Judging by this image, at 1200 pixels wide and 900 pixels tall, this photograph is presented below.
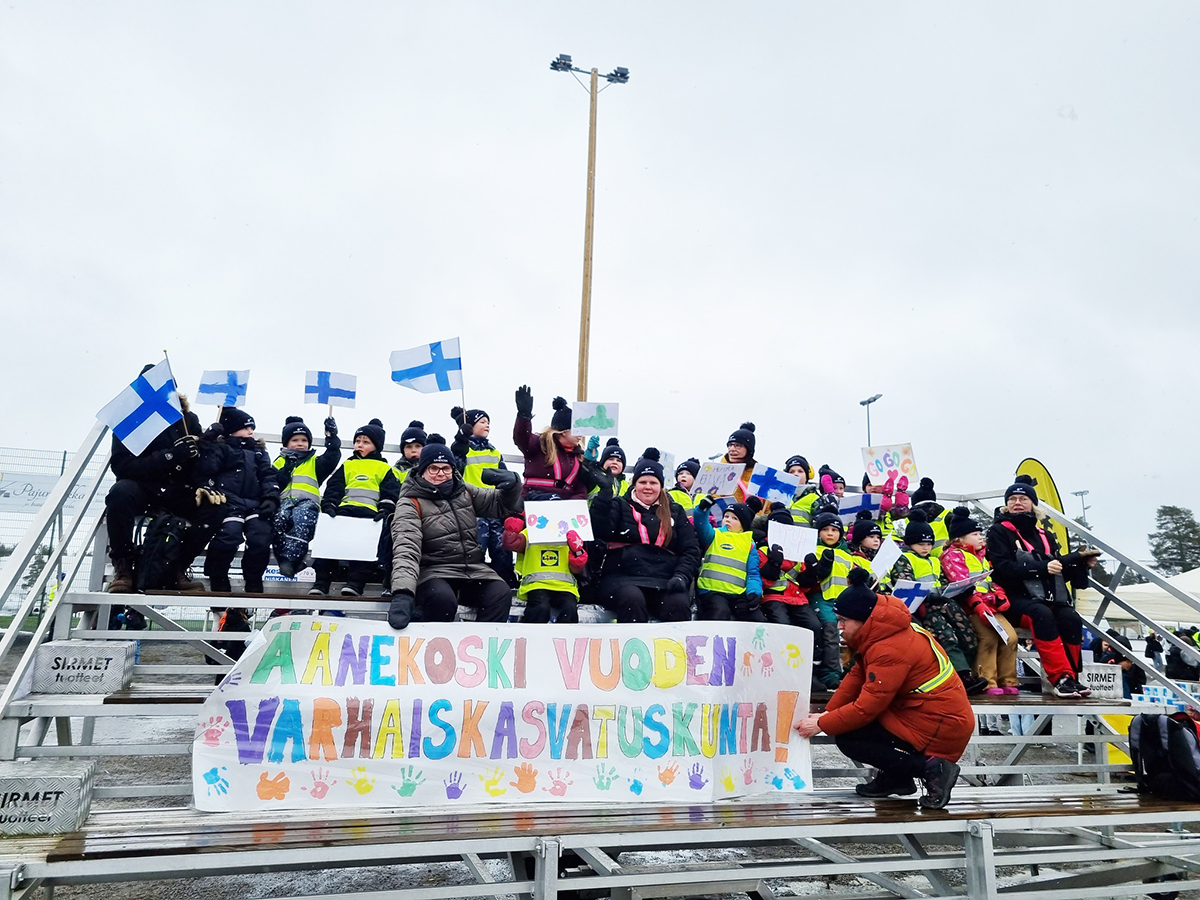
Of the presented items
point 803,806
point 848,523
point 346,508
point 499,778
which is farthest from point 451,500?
point 848,523

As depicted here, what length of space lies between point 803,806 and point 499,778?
5.48 feet

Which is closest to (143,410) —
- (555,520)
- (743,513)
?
(555,520)

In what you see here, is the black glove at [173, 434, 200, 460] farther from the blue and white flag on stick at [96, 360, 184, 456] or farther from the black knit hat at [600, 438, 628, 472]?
the black knit hat at [600, 438, 628, 472]

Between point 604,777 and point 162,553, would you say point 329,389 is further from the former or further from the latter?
point 604,777

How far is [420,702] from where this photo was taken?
4.47 meters

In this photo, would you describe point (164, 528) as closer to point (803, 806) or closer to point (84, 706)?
point (84, 706)

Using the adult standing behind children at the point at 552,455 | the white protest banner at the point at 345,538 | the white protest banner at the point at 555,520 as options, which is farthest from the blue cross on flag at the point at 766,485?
the white protest banner at the point at 345,538

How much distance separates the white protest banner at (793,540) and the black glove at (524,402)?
225cm

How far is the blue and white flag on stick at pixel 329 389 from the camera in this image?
820 centimetres

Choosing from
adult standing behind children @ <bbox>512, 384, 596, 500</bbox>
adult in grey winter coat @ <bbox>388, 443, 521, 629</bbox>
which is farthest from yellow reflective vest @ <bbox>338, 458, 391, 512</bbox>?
adult standing behind children @ <bbox>512, 384, 596, 500</bbox>

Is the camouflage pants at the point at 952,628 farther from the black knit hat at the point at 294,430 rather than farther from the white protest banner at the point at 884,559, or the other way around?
the black knit hat at the point at 294,430

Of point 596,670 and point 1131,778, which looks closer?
point 596,670

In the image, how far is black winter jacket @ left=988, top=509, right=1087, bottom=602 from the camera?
293 inches

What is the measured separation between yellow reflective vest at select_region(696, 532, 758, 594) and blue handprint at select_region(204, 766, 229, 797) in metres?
3.80
